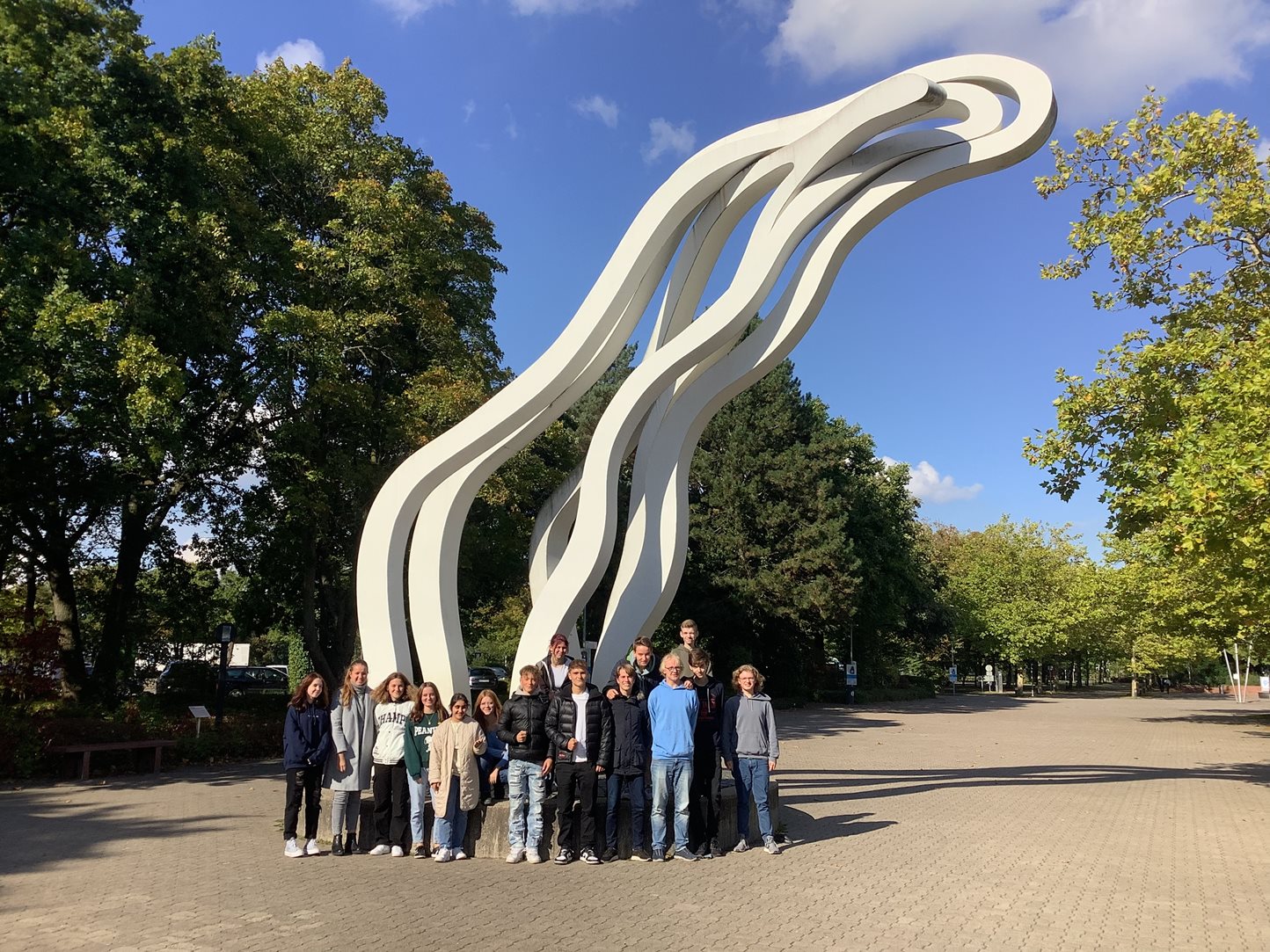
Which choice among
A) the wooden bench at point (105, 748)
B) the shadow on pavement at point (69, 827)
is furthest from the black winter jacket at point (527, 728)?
the wooden bench at point (105, 748)

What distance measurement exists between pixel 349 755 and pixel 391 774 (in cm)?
40

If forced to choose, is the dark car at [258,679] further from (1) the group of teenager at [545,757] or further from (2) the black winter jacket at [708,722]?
(2) the black winter jacket at [708,722]

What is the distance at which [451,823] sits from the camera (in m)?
7.53

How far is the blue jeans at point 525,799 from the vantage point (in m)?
7.42

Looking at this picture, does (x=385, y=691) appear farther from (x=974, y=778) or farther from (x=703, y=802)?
(x=974, y=778)

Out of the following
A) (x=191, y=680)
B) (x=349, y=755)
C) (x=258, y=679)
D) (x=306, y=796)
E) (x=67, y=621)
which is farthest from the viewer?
(x=258, y=679)

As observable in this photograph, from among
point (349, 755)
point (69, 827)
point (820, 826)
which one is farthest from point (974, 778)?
point (69, 827)

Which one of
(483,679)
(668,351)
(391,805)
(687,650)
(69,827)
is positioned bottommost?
(483,679)

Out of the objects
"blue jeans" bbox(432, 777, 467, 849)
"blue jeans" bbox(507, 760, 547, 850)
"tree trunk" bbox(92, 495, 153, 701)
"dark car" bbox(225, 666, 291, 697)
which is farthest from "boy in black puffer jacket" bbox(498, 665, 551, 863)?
"dark car" bbox(225, 666, 291, 697)

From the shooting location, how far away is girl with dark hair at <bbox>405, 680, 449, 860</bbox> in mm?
7559

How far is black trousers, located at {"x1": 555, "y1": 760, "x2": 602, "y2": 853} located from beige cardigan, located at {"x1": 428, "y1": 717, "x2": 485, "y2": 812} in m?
0.66

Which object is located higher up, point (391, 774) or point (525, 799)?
point (391, 774)

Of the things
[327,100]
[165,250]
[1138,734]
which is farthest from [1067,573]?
[165,250]

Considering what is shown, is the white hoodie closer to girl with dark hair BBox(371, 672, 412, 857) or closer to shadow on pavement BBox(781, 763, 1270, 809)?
girl with dark hair BBox(371, 672, 412, 857)
